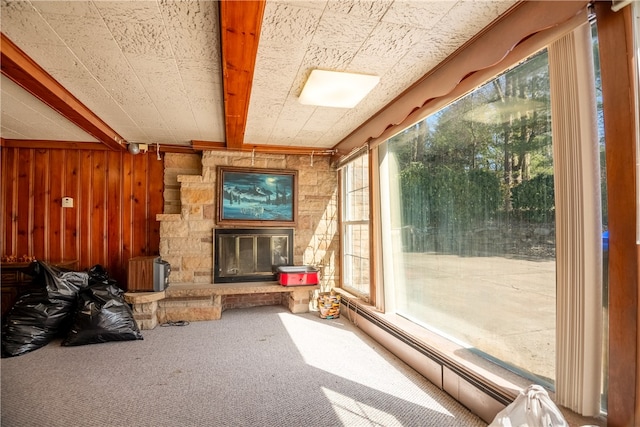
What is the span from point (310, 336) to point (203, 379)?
120 cm

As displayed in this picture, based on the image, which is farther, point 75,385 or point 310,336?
point 310,336

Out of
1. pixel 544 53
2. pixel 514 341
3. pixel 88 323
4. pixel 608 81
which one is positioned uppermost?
pixel 544 53

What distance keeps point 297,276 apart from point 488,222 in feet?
8.53

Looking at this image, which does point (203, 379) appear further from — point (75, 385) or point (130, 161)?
point (130, 161)

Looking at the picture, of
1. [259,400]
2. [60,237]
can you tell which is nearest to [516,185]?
[259,400]

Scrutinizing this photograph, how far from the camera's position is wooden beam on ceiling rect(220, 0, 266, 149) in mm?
1584

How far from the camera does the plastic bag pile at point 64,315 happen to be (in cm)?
295

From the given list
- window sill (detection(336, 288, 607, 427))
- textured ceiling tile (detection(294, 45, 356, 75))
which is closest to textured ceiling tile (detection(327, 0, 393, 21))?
textured ceiling tile (detection(294, 45, 356, 75))

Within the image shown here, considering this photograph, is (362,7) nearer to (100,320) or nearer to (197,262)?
(100,320)

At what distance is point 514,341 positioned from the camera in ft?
6.23

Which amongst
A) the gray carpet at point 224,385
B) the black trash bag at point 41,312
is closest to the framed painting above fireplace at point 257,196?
the gray carpet at point 224,385

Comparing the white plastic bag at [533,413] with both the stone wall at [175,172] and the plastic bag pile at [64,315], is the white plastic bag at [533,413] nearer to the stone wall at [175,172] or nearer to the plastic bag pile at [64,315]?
the plastic bag pile at [64,315]

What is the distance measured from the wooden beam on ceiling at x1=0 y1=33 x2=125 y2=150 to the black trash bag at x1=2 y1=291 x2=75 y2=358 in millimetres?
1709

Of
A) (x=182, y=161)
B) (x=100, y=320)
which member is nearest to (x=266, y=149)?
(x=182, y=161)
